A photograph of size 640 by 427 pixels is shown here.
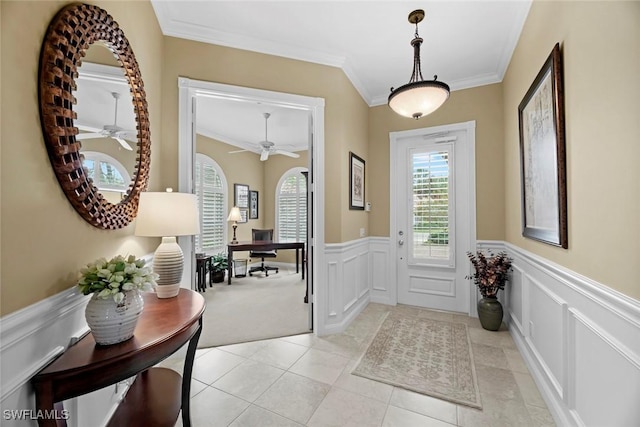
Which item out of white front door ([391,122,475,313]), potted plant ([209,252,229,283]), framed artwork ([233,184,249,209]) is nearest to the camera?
white front door ([391,122,475,313])

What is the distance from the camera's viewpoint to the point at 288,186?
652 centimetres

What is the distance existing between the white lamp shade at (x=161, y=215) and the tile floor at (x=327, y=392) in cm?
120

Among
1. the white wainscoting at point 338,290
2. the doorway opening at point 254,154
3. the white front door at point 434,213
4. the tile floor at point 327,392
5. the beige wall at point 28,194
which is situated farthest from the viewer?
the white front door at point 434,213

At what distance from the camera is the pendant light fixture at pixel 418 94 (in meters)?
1.93

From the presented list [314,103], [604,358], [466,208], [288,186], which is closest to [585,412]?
[604,358]

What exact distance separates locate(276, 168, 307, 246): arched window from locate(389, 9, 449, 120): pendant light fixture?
431 centimetres

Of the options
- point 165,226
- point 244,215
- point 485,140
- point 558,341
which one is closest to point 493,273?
point 558,341

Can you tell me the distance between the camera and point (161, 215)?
1.56 metres

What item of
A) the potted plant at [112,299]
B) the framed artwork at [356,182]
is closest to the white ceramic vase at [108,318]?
the potted plant at [112,299]

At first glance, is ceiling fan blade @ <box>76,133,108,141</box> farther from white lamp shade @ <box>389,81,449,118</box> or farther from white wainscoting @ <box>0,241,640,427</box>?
white lamp shade @ <box>389,81,449,118</box>

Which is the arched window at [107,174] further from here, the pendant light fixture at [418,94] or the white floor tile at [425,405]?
the white floor tile at [425,405]

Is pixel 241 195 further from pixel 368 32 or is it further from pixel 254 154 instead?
pixel 368 32

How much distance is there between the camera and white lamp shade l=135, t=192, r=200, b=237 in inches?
61.0

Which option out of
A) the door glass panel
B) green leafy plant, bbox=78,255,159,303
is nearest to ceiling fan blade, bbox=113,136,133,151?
green leafy plant, bbox=78,255,159,303
